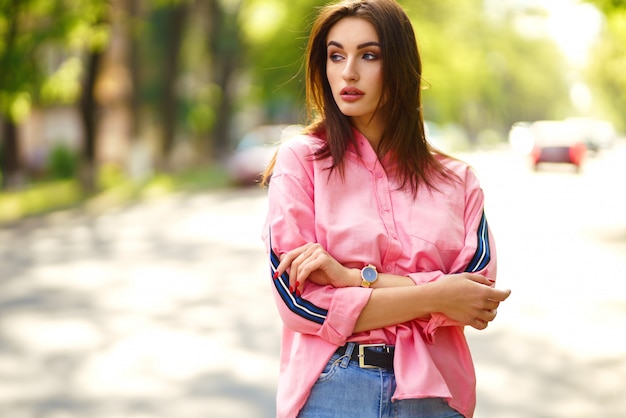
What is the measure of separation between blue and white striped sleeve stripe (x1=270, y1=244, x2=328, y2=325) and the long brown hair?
0.29m

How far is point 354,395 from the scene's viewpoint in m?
2.24

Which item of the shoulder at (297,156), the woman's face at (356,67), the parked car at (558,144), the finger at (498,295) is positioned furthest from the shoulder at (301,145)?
the parked car at (558,144)

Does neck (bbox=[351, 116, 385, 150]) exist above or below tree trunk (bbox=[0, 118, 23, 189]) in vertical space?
above

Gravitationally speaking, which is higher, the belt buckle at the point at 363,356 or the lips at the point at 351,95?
the lips at the point at 351,95

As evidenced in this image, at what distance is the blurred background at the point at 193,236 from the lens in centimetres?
637

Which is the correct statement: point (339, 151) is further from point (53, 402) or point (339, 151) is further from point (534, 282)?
point (534, 282)

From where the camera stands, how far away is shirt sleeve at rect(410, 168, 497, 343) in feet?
7.49

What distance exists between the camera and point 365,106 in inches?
93.7

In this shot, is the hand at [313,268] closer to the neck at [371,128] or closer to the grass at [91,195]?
the neck at [371,128]

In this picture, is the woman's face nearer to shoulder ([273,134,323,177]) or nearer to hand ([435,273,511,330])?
shoulder ([273,134,323,177])

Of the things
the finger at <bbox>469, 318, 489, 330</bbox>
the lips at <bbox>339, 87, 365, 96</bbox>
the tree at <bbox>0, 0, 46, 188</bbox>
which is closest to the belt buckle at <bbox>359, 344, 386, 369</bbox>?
the finger at <bbox>469, 318, 489, 330</bbox>

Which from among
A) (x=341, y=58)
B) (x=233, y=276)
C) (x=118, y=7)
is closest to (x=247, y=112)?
(x=118, y=7)

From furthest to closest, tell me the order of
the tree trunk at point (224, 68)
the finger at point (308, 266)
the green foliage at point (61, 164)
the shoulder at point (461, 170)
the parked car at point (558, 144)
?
the tree trunk at point (224, 68) → the parked car at point (558, 144) → the green foliage at point (61, 164) → the shoulder at point (461, 170) → the finger at point (308, 266)

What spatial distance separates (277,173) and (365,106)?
0.91 ft
